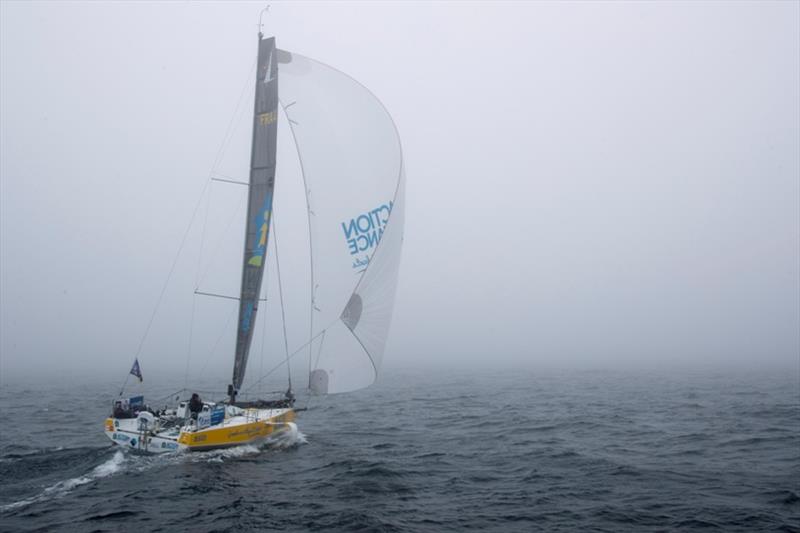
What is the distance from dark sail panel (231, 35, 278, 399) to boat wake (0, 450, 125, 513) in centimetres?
401

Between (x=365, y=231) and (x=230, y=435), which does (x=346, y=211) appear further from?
(x=230, y=435)

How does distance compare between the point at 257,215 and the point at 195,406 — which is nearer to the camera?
the point at 195,406

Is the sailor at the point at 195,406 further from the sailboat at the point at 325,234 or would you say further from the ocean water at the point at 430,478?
the ocean water at the point at 430,478

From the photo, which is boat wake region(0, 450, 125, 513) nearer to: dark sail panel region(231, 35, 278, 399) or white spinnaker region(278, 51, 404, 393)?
dark sail panel region(231, 35, 278, 399)

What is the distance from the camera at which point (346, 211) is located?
16312mm

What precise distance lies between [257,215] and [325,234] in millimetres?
2633

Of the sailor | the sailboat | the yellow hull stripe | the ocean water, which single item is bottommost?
the ocean water

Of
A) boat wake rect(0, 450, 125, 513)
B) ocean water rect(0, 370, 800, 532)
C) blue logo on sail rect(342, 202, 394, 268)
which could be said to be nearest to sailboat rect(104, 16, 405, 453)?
blue logo on sail rect(342, 202, 394, 268)

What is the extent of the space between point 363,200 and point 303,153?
2825 mm

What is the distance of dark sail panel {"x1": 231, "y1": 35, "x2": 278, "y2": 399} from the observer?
1702 cm

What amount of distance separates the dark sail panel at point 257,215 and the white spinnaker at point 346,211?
81 centimetres

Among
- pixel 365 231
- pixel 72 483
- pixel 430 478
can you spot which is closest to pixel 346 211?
pixel 365 231

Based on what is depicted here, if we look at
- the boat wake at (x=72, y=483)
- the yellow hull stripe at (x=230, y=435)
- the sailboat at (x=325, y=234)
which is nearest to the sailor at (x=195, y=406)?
the sailboat at (x=325, y=234)

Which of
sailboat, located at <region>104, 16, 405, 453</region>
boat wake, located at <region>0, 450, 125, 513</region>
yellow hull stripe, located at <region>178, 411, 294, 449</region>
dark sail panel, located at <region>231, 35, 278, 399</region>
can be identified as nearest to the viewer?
boat wake, located at <region>0, 450, 125, 513</region>
